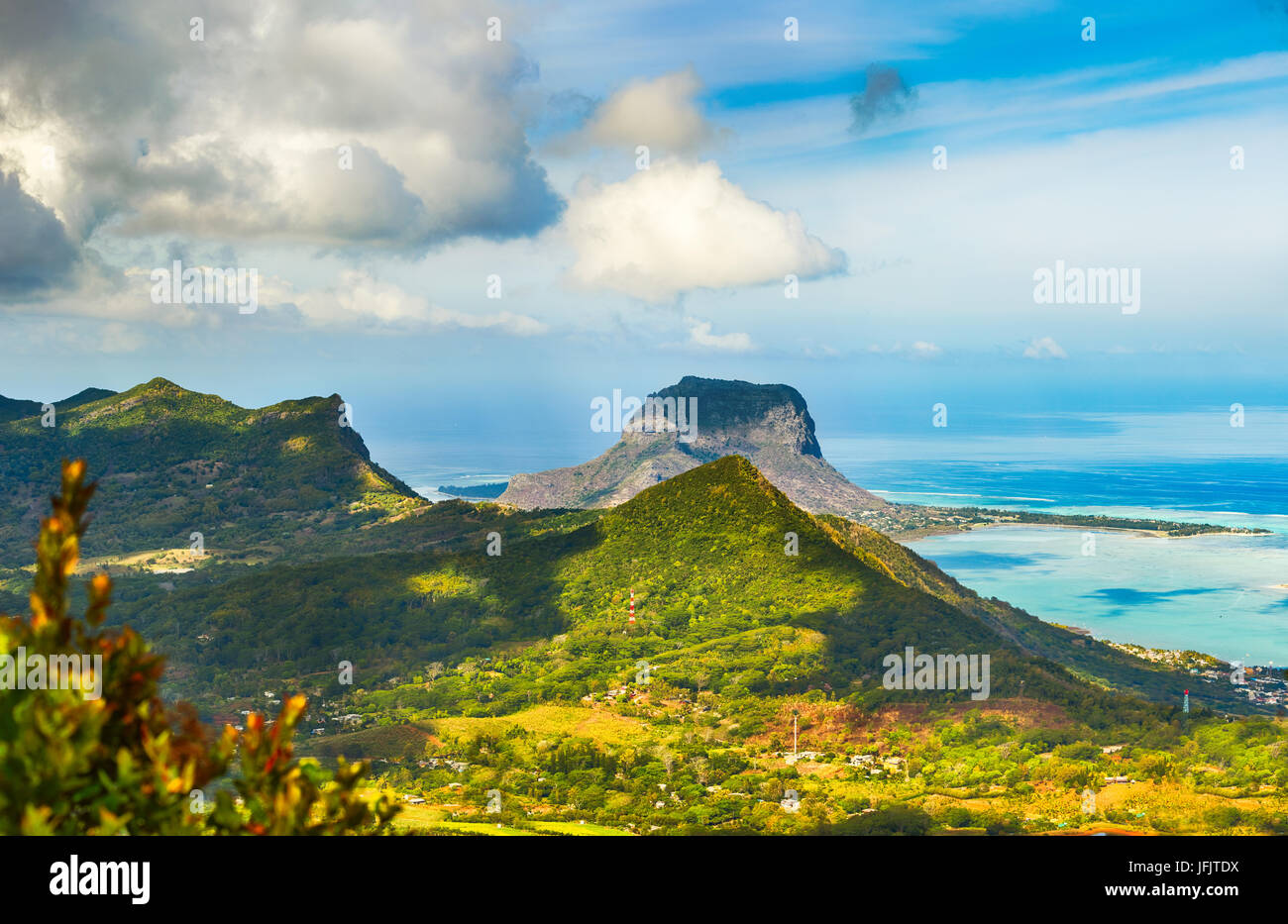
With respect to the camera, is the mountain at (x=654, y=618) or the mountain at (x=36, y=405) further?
the mountain at (x=36, y=405)

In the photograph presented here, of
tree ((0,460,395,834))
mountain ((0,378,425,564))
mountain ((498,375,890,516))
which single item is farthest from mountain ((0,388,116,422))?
tree ((0,460,395,834))

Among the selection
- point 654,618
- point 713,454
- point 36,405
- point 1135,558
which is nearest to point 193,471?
point 36,405

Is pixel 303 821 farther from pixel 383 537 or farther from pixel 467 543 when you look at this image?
pixel 383 537

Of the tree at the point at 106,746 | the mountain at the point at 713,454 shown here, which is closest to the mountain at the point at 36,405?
the mountain at the point at 713,454

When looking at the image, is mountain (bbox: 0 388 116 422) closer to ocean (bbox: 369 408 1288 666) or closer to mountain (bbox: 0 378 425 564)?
mountain (bbox: 0 378 425 564)

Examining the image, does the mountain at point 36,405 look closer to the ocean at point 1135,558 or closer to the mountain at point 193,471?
the mountain at point 193,471
